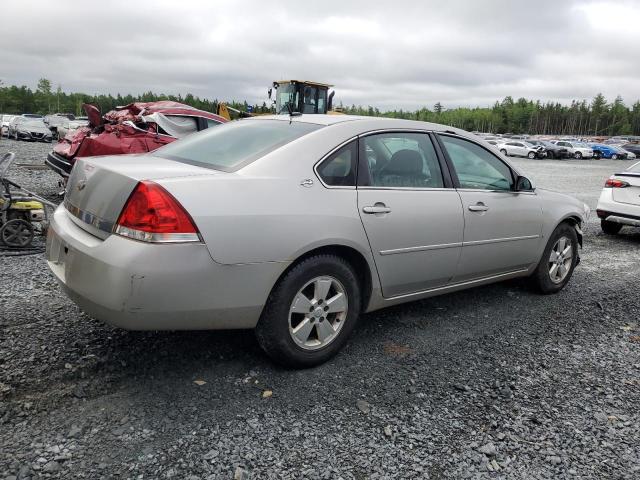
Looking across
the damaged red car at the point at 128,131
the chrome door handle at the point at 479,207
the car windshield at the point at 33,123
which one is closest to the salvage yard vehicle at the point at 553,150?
the car windshield at the point at 33,123

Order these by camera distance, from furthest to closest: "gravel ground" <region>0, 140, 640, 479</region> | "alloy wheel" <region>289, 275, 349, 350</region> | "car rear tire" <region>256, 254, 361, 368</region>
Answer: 1. "alloy wheel" <region>289, 275, 349, 350</region>
2. "car rear tire" <region>256, 254, 361, 368</region>
3. "gravel ground" <region>0, 140, 640, 479</region>

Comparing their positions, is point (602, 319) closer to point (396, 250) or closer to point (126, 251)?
point (396, 250)

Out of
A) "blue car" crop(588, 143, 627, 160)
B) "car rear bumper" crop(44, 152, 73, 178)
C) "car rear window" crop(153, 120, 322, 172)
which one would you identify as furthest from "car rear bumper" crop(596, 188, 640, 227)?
"blue car" crop(588, 143, 627, 160)

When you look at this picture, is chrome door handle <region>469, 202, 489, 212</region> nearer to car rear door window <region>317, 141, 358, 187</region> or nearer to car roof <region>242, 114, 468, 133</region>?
car roof <region>242, 114, 468, 133</region>

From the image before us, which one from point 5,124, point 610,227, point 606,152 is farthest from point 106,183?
point 606,152

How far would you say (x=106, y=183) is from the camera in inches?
115

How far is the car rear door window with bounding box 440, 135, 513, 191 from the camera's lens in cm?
409

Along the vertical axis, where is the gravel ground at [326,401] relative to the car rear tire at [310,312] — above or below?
below

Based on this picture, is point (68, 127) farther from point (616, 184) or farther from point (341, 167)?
point (341, 167)

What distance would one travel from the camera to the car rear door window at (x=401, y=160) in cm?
352

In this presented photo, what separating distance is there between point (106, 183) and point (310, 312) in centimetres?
139

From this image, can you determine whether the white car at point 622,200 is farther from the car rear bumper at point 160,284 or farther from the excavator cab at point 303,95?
the excavator cab at point 303,95

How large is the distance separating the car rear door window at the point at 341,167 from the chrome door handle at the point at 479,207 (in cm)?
113

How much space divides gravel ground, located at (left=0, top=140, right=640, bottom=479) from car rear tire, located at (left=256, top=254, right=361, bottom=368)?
0.16 m
